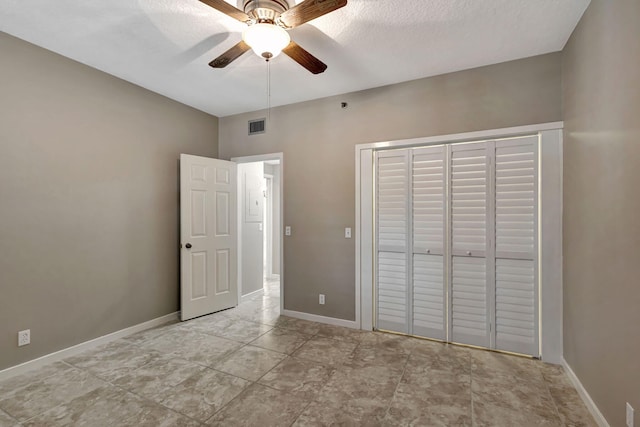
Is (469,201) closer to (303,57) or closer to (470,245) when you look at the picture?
(470,245)

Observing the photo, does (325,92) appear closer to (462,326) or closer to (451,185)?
(451,185)

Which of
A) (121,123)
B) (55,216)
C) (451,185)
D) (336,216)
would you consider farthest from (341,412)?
(121,123)

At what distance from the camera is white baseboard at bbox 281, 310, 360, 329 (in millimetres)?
3256

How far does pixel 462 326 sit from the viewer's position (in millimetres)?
2795

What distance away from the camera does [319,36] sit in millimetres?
2238

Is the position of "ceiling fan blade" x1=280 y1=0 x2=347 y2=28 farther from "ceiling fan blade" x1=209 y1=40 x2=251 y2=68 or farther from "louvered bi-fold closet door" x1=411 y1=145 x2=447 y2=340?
"louvered bi-fold closet door" x1=411 y1=145 x2=447 y2=340

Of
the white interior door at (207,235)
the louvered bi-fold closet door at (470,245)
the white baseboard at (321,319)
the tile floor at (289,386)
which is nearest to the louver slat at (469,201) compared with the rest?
the louvered bi-fold closet door at (470,245)

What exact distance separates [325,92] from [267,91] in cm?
66

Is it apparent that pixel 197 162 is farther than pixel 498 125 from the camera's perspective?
Yes

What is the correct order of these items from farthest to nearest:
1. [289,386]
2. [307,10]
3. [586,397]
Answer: [289,386] → [586,397] → [307,10]

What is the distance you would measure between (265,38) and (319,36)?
0.70m

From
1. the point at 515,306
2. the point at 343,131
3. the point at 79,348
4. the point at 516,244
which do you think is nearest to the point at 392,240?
the point at 516,244

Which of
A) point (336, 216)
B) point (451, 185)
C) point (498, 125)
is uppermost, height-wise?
point (498, 125)

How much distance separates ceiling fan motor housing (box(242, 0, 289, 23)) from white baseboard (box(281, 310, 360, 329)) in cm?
292
